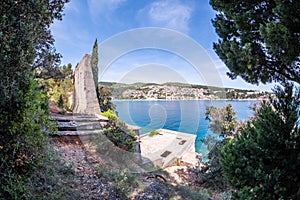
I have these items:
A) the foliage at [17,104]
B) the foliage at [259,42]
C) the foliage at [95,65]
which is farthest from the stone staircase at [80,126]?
the foliage at [259,42]

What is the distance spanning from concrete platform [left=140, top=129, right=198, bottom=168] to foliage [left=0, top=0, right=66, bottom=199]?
514 centimetres

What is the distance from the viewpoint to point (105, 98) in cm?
917

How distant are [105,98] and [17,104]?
7540 millimetres

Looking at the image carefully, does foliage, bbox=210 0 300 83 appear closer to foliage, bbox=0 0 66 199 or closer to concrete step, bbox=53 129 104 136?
foliage, bbox=0 0 66 199

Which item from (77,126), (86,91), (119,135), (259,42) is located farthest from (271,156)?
(86,91)

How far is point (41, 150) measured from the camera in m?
2.07

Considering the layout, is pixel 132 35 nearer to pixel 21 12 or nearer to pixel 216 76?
pixel 216 76

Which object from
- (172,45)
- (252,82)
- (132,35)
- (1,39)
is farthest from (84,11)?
(252,82)

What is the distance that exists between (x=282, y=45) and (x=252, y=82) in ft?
3.97

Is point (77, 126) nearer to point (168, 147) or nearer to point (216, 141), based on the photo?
point (168, 147)

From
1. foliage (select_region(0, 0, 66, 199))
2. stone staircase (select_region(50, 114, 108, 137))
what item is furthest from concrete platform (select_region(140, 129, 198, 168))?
foliage (select_region(0, 0, 66, 199))

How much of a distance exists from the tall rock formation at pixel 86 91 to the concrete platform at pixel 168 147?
2884mm

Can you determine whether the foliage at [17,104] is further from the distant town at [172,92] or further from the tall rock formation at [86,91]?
the tall rock formation at [86,91]

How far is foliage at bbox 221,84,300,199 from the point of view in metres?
2.35
